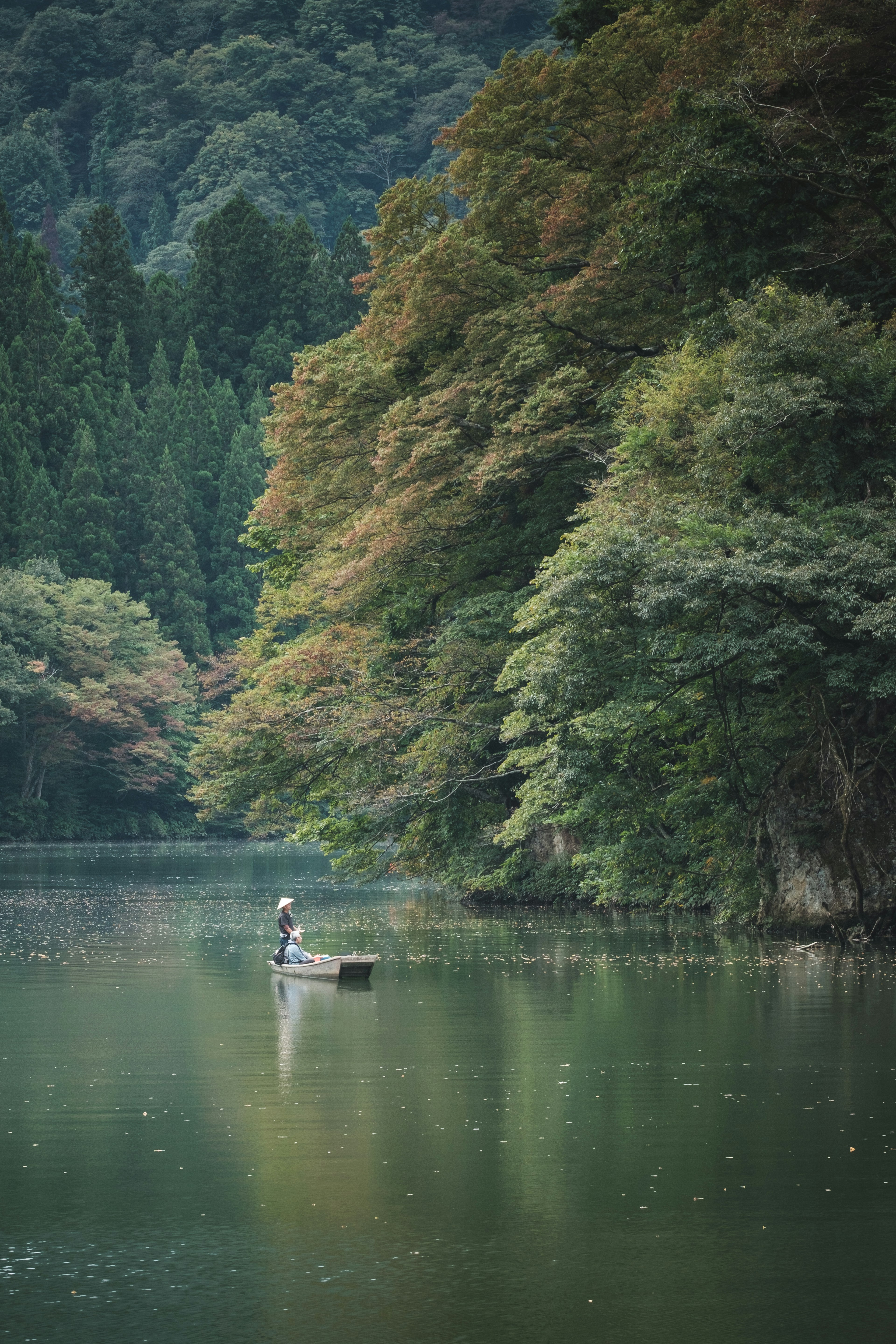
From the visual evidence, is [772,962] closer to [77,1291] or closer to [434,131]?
[77,1291]

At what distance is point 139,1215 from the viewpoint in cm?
924

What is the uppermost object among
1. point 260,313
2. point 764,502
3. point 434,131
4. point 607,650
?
point 434,131

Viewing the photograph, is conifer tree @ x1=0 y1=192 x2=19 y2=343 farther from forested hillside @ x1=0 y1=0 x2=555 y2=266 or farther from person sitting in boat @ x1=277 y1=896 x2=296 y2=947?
person sitting in boat @ x1=277 y1=896 x2=296 y2=947

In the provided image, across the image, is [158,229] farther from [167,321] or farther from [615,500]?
[615,500]

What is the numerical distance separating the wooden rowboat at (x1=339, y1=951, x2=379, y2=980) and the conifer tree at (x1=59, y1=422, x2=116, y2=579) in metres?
61.7

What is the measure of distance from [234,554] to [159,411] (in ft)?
28.3

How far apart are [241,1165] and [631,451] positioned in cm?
1837

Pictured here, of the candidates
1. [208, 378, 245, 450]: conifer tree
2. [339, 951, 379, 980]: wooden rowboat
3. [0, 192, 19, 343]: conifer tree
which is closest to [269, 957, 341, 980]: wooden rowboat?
[339, 951, 379, 980]: wooden rowboat

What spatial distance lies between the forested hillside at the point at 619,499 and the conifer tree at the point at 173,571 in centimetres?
4355

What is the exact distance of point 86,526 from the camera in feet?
271

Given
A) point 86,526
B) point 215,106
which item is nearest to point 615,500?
point 86,526

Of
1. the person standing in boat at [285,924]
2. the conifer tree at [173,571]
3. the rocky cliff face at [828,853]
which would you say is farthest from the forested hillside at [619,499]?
the conifer tree at [173,571]

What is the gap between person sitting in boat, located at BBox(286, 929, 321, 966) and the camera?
22.1 m

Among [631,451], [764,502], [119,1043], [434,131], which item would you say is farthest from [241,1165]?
[434,131]
